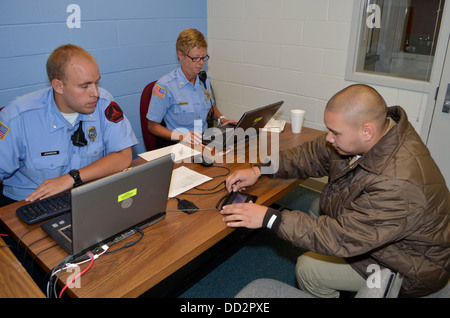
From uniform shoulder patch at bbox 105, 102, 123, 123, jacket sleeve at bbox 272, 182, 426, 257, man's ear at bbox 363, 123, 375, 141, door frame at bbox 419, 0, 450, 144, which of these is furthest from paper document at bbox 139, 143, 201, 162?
door frame at bbox 419, 0, 450, 144

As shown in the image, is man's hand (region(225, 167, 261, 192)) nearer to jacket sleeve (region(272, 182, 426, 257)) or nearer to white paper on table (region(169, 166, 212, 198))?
white paper on table (region(169, 166, 212, 198))

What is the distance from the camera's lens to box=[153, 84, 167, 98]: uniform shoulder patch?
95.7 inches

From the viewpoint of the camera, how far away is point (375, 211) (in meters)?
1.29

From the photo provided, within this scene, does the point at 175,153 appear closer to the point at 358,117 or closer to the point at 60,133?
the point at 60,133

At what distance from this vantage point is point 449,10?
86.2 inches

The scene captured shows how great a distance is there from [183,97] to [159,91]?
0.63 ft

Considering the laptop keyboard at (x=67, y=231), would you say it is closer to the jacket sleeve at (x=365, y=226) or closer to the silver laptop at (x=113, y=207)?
the silver laptop at (x=113, y=207)

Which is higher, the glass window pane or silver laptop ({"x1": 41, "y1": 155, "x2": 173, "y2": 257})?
the glass window pane

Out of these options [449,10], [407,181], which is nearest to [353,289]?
[407,181]

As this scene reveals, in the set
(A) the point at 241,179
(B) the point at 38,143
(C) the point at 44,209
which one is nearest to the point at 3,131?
(B) the point at 38,143

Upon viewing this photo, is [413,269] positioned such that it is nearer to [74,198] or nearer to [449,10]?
[74,198]

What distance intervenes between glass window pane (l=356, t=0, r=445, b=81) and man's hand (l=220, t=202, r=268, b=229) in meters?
1.75

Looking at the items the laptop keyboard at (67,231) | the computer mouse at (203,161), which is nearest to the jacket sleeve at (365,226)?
the computer mouse at (203,161)
